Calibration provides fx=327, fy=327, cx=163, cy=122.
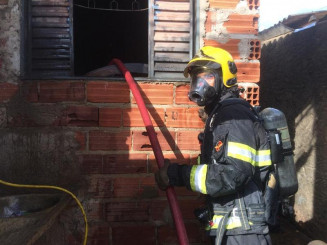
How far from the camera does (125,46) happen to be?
6.11 meters

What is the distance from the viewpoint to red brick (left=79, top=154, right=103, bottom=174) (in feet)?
8.60

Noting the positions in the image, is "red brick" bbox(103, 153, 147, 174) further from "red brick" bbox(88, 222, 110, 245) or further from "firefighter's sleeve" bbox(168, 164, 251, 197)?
"firefighter's sleeve" bbox(168, 164, 251, 197)

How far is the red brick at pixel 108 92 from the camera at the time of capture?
2617mm

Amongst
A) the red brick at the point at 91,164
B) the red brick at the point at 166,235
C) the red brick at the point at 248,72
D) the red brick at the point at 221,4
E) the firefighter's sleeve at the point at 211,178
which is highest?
the red brick at the point at 221,4

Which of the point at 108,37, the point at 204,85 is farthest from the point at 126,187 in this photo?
the point at 108,37

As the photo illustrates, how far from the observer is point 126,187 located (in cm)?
266

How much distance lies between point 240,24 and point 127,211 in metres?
1.80

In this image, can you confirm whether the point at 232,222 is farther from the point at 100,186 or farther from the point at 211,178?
the point at 100,186

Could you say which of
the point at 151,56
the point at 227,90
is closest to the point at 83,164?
the point at 151,56

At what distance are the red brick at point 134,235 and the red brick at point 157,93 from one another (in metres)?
1.03

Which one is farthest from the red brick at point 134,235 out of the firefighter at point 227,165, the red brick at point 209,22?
the red brick at point 209,22

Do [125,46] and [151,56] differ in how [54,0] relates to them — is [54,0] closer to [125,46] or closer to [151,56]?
[151,56]

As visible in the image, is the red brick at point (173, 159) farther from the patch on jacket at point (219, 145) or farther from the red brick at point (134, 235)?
the patch on jacket at point (219, 145)

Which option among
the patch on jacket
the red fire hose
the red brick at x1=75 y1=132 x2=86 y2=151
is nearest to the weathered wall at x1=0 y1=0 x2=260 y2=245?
the red brick at x1=75 y1=132 x2=86 y2=151
